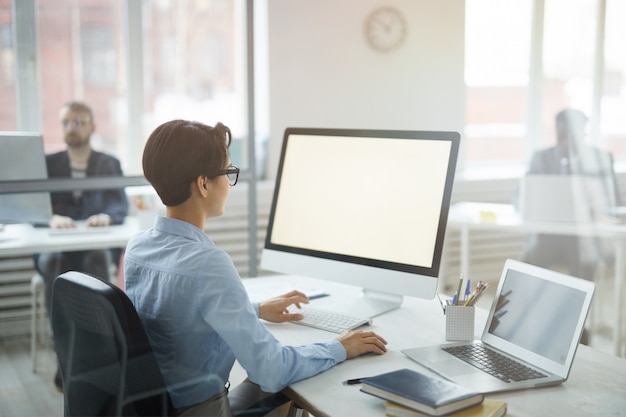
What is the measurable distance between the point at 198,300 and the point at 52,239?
1.68 m

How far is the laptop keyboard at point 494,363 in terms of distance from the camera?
1.43 metres

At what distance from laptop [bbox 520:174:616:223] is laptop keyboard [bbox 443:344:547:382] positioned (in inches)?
75.5

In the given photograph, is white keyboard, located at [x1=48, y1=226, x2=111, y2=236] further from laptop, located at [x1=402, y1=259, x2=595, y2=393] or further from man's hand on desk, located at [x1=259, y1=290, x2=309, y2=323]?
laptop, located at [x1=402, y1=259, x2=595, y2=393]

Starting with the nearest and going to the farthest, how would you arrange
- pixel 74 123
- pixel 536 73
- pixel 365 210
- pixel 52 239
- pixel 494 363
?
pixel 494 363 < pixel 365 210 < pixel 52 239 < pixel 74 123 < pixel 536 73

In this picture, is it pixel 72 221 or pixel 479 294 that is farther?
pixel 72 221

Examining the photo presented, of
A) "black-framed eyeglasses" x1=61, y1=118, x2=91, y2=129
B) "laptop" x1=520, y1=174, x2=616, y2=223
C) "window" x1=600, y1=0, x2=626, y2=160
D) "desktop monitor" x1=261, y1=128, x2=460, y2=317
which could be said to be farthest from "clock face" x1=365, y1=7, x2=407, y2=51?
"desktop monitor" x1=261, y1=128, x2=460, y2=317

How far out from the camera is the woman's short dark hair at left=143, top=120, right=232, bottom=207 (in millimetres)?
1486

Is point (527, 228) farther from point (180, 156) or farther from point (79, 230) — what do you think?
point (180, 156)

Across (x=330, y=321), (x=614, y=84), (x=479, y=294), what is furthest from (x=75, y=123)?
(x=614, y=84)

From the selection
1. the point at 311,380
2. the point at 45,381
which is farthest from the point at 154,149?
the point at 45,381

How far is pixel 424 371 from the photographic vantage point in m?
1.49

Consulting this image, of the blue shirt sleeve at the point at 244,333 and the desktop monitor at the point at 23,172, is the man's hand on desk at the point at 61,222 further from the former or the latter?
the blue shirt sleeve at the point at 244,333

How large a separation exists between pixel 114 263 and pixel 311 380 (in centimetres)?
180

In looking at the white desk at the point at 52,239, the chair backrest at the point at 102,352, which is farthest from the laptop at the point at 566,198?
the chair backrest at the point at 102,352
